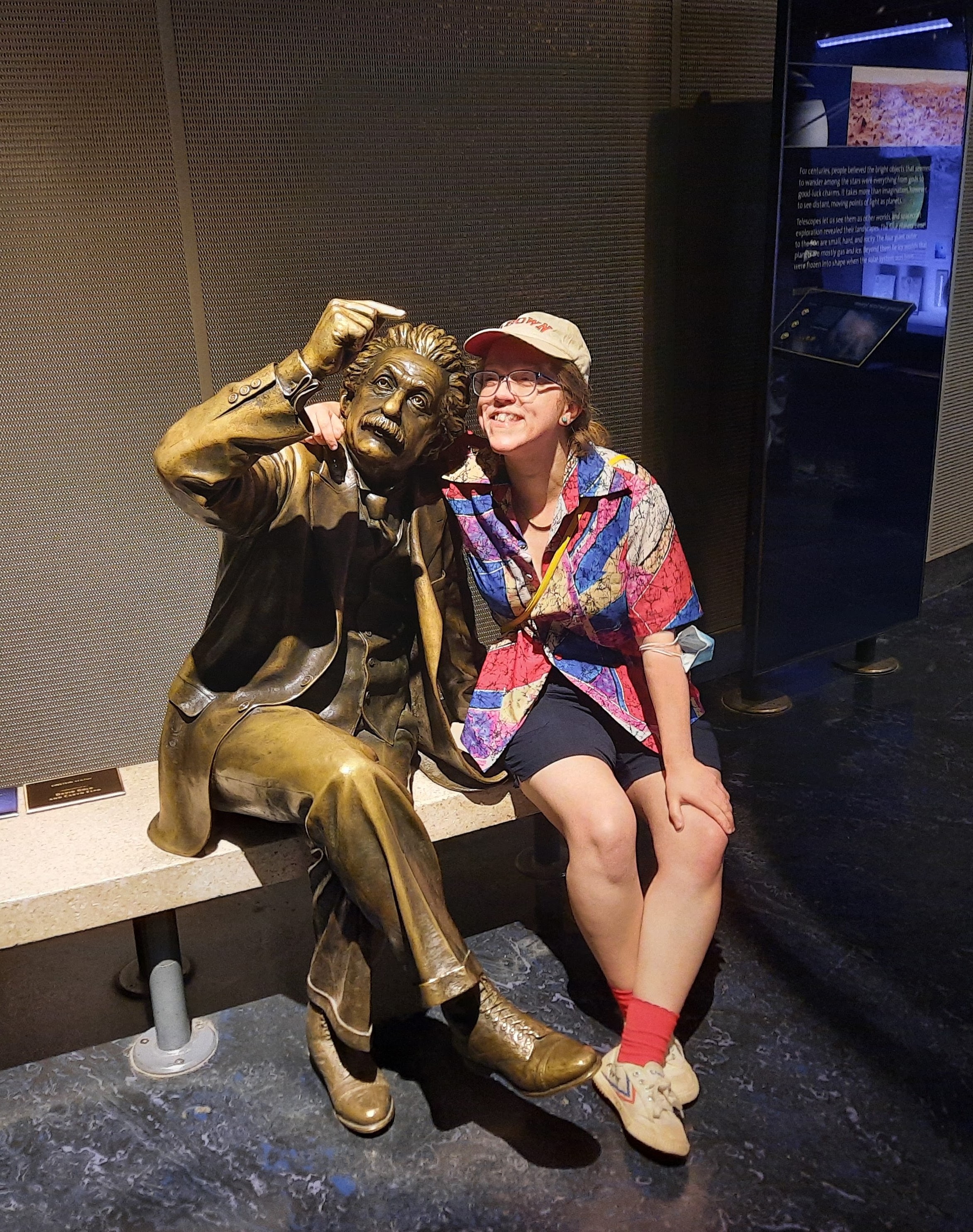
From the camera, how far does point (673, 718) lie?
112 inches

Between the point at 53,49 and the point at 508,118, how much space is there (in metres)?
1.41

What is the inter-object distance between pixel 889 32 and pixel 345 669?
2.89m

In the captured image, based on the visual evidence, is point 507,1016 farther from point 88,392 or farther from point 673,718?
point 88,392

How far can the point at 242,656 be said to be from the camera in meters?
2.82

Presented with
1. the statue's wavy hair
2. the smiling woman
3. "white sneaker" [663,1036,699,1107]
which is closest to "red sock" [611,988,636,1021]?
the smiling woman

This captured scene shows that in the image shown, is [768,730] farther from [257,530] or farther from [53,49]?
[53,49]

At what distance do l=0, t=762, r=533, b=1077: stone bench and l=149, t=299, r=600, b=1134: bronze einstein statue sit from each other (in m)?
0.07

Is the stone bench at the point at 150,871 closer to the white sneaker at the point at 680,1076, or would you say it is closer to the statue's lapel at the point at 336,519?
the statue's lapel at the point at 336,519

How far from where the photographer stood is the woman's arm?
2797 millimetres

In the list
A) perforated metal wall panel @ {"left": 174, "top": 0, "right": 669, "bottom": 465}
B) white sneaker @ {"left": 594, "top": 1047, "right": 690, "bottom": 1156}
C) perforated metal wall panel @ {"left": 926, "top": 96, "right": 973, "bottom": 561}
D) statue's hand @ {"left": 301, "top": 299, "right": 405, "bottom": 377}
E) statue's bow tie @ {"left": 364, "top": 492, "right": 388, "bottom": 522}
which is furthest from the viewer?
perforated metal wall panel @ {"left": 926, "top": 96, "right": 973, "bottom": 561}

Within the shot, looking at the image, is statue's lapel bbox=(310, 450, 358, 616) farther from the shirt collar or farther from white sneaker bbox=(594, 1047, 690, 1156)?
white sneaker bbox=(594, 1047, 690, 1156)

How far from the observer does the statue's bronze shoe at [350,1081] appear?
2697mm

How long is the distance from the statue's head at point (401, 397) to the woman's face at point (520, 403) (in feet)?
0.26

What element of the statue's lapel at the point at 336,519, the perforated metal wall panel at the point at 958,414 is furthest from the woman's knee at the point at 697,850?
the perforated metal wall panel at the point at 958,414
